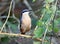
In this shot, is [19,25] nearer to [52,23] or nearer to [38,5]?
[38,5]

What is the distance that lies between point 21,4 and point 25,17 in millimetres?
1043

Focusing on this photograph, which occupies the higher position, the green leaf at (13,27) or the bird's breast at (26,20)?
the bird's breast at (26,20)

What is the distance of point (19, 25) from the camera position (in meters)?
3.84

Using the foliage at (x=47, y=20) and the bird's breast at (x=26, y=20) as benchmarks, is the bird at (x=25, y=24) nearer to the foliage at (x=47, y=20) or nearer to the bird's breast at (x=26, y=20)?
the bird's breast at (x=26, y=20)

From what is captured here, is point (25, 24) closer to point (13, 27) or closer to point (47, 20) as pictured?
point (13, 27)

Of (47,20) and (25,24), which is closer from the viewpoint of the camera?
(47,20)

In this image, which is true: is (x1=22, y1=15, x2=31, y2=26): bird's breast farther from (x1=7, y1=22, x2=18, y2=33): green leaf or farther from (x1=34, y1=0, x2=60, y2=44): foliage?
(x1=34, y1=0, x2=60, y2=44): foliage

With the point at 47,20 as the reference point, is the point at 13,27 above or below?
below

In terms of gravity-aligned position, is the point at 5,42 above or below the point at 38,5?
below

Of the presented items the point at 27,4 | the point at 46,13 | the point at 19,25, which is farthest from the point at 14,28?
the point at 46,13

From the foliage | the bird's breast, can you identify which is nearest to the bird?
the bird's breast

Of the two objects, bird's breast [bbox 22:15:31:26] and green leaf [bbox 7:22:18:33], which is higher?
bird's breast [bbox 22:15:31:26]

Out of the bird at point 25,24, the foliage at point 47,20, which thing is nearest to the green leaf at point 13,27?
the bird at point 25,24

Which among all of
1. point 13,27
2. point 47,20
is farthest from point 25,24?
point 47,20
